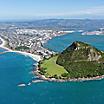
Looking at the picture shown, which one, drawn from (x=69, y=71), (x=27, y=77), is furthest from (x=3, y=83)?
(x=69, y=71)

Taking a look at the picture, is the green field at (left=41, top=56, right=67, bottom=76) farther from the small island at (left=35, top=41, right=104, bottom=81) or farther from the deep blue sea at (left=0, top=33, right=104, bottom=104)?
the deep blue sea at (left=0, top=33, right=104, bottom=104)

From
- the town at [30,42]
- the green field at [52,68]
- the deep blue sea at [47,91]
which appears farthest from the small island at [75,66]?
the town at [30,42]

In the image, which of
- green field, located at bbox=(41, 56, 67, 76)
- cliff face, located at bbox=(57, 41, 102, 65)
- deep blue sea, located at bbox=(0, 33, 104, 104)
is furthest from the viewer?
cliff face, located at bbox=(57, 41, 102, 65)

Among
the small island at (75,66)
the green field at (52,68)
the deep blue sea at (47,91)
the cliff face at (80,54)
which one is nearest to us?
the deep blue sea at (47,91)

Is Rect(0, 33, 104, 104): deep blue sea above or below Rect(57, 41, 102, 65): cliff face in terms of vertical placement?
below

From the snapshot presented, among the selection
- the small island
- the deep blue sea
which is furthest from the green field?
the deep blue sea

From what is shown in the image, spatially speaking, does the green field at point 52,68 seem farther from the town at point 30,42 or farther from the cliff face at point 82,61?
the town at point 30,42

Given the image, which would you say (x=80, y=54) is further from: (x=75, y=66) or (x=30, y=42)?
(x=30, y=42)

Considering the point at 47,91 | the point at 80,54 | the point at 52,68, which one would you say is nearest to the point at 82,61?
the point at 80,54

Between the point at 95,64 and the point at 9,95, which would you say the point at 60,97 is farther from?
the point at 95,64
